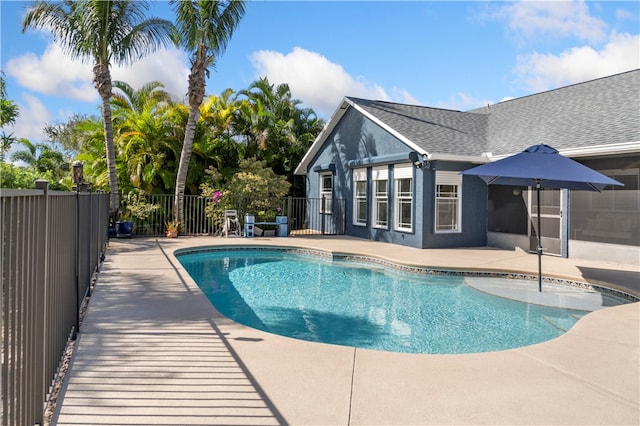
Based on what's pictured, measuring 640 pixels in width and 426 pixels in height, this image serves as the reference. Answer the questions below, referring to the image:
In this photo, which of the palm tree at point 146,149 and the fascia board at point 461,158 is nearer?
the fascia board at point 461,158

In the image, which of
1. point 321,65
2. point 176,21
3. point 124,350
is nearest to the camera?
point 124,350

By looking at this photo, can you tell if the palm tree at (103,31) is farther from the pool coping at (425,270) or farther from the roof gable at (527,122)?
the roof gable at (527,122)

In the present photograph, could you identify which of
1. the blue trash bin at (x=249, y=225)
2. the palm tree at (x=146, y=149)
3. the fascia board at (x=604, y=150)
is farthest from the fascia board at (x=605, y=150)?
the palm tree at (x=146, y=149)

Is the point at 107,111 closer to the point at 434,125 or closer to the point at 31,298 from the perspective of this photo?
the point at 434,125

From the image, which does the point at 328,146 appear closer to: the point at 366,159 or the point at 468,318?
the point at 366,159

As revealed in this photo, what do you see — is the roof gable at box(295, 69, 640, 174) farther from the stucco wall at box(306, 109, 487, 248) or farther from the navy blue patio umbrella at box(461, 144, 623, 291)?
the navy blue patio umbrella at box(461, 144, 623, 291)

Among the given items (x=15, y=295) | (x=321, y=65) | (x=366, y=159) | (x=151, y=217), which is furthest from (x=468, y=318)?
(x=321, y=65)

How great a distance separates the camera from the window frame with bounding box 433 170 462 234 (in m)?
13.2

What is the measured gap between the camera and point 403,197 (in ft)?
46.5

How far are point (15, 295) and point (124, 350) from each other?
6.89 ft

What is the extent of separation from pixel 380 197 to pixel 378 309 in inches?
335

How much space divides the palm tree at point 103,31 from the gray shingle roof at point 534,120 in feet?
25.4

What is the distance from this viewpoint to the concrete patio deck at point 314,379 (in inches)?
115

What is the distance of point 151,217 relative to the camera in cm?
1580
